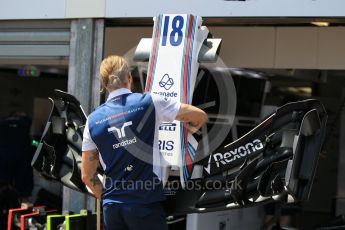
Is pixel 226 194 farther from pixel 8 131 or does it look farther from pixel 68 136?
pixel 8 131

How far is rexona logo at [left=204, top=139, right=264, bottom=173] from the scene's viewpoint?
406 centimetres

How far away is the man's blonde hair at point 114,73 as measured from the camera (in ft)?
11.5

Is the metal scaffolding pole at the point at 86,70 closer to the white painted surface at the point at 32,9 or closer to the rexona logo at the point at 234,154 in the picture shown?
the white painted surface at the point at 32,9

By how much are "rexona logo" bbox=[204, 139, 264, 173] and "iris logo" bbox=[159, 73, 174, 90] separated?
567mm

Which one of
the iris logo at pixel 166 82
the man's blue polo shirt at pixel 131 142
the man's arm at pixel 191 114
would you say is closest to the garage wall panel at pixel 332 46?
the iris logo at pixel 166 82

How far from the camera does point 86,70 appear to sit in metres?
5.31

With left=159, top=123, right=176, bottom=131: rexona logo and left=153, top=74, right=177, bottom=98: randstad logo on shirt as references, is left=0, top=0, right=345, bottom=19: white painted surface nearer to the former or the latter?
left=153, top=74, right=177, bottom=98: randstad logo on shirt

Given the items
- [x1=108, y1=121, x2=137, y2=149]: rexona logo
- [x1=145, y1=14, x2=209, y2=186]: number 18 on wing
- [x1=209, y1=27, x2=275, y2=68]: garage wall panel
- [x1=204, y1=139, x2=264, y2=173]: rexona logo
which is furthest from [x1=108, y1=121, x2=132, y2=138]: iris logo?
[x1=209, y1=27, x2=275, y2=68]: garage wall panel

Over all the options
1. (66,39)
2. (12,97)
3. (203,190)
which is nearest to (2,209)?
(66,39)

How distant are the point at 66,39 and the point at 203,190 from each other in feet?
6.93

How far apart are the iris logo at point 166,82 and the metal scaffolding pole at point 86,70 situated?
1140 millimetres

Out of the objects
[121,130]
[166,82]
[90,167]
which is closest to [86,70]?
[166,82]

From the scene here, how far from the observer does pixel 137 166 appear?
11.4 ft

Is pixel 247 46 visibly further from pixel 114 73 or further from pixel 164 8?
pixel 114 73
